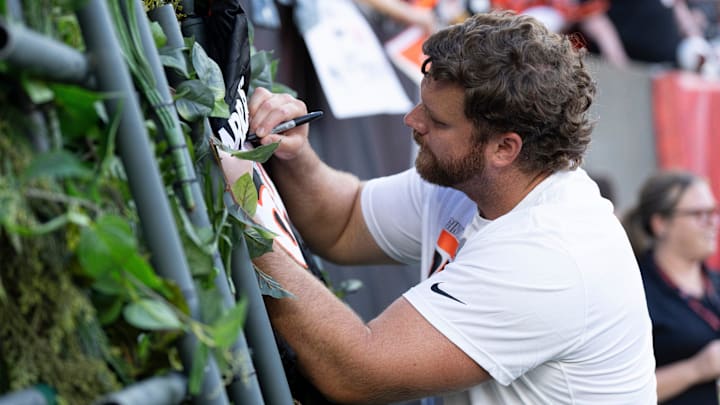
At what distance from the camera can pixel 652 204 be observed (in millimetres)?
3521

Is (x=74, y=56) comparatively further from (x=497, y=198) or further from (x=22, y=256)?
(x=497, y=198)

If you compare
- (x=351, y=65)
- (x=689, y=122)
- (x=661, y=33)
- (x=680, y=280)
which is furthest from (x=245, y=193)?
(x=689, y=122)

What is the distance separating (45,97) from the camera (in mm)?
731

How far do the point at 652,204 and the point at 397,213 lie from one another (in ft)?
6.28

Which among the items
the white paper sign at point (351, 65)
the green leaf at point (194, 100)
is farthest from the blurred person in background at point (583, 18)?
the green leaf at point (194, 100)

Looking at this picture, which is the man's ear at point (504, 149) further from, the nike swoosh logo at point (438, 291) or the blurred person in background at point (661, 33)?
the blurred person in background at point (661, 33)

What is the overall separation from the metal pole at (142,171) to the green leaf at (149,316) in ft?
0.17

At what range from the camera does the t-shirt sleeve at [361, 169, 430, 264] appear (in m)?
1.96

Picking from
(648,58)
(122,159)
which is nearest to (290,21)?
(122,159)

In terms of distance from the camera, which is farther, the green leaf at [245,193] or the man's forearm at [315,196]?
the man's forearm at [315,196]

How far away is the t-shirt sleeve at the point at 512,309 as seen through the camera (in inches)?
57.5

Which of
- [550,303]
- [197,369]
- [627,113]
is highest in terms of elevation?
[197,369]

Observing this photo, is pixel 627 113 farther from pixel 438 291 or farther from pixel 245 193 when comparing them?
pixel 245 193

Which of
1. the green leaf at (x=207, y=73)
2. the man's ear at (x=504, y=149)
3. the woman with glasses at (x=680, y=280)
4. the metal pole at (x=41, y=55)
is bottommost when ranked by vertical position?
the woman with glasses at (x=680, y=280)
